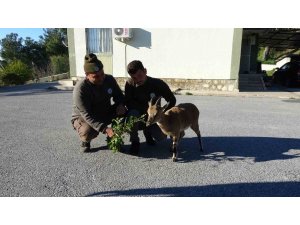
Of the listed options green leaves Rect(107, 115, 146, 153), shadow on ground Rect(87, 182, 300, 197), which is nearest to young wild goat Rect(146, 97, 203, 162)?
green leaves Rect(107, 115, 146, 153)

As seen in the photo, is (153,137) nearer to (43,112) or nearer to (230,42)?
(43,112)

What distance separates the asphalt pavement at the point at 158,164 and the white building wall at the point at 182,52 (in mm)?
6862

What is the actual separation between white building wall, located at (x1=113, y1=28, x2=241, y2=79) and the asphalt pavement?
6862mm

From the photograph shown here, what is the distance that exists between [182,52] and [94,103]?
380 inches

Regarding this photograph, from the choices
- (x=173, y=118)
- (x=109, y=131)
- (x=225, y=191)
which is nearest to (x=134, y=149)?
(x=109, y=131)

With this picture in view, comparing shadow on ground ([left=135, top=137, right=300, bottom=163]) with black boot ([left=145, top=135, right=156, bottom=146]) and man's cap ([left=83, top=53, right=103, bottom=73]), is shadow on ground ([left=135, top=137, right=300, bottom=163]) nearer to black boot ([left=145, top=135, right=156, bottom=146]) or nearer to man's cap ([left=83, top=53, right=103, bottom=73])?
black boot ([left=145, top=135, right=156, bottom=146])

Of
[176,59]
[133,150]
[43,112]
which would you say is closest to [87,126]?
[133,150]

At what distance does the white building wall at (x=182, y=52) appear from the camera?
1302 centimetres

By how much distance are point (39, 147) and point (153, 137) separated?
2115mm

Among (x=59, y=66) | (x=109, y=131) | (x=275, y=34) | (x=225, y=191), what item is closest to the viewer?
(x=225, y=191)

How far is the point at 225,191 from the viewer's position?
339 centimetres

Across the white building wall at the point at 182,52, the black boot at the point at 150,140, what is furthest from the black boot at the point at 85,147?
the white building wall at the point at 182,52

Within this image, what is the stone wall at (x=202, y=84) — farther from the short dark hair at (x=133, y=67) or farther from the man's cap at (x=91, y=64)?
the man's cap at (x=91, y=64)

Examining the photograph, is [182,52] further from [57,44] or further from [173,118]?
[57,44]
